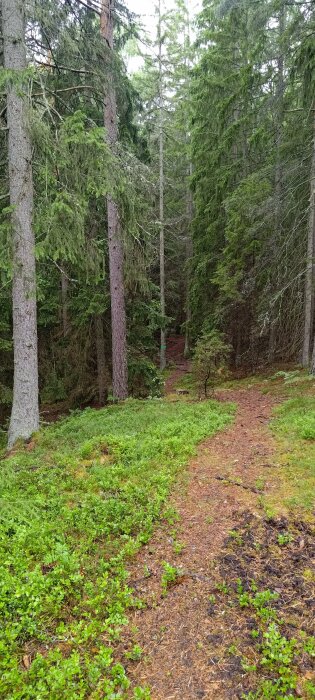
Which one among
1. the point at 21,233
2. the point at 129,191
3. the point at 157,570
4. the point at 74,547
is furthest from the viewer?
the point at 129,191

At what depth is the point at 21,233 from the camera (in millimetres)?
6766

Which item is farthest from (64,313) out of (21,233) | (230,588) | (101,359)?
(230,588)

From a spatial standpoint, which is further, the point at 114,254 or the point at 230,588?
the point at 114,254

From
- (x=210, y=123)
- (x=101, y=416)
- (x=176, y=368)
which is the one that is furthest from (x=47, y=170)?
(x=176, y=368)

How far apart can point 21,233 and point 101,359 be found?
5528mm

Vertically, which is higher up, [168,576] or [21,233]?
[21,233]

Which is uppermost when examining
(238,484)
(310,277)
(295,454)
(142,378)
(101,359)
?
(310,277)

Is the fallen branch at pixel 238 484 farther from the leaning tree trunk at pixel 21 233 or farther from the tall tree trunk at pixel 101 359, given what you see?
the tall tree trunk at pixel 101 359

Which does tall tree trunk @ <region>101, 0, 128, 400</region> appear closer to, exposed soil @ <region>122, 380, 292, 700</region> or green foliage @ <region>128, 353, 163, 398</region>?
green foliage @ <region>128, 353, 163, 398</region>

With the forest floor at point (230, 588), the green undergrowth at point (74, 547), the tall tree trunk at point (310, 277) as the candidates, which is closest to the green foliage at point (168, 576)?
the forest floor at point (230, 588)

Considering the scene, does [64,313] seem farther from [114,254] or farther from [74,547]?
[74,547]

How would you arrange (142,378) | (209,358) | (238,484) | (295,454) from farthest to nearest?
1. (142,378)
2. (209,358)
3. (295,454)
4. (238,484)

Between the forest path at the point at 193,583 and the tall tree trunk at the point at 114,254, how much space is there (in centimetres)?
442

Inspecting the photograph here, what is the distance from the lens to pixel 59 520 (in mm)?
4180
